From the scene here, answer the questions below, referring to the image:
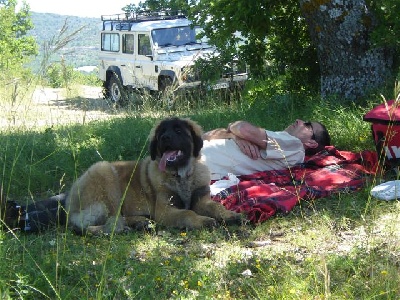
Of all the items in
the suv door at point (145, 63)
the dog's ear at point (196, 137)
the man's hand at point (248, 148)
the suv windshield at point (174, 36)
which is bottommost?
the man's hand at point (248, 148)

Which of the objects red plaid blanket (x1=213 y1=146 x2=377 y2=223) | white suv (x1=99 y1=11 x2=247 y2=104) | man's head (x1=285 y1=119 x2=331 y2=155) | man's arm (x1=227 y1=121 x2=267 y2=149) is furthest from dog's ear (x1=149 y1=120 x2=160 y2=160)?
white suv (x1=99 y1=11 x2=247 y2=104)

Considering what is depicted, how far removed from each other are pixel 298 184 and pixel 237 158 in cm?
77

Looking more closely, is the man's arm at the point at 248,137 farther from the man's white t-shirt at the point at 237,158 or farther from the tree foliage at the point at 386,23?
the tree foliage at the point at 386,23

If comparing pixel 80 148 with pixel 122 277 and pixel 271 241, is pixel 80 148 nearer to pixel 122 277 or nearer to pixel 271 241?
pixel 271 241

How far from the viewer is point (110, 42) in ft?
70.0

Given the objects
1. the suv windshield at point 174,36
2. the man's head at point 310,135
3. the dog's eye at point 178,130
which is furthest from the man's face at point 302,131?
the suv windshield at point 174,36

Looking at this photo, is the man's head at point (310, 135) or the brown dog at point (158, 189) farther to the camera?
the man's head at point (310, 135)

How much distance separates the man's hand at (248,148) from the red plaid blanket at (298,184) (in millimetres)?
215

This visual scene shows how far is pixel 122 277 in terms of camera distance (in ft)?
13.6

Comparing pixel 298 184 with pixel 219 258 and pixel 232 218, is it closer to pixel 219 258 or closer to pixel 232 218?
pixel 232 218

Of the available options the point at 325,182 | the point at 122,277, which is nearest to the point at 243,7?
the point at 325,182

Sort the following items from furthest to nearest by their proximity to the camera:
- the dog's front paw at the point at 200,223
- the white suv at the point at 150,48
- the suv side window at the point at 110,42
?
1. the suv side window at the point at 110,42
2. the white suv at the point at 150,48
3. the dog's front paw at the point at 200,223

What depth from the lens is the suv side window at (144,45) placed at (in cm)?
1844

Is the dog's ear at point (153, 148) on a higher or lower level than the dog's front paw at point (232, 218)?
higher
